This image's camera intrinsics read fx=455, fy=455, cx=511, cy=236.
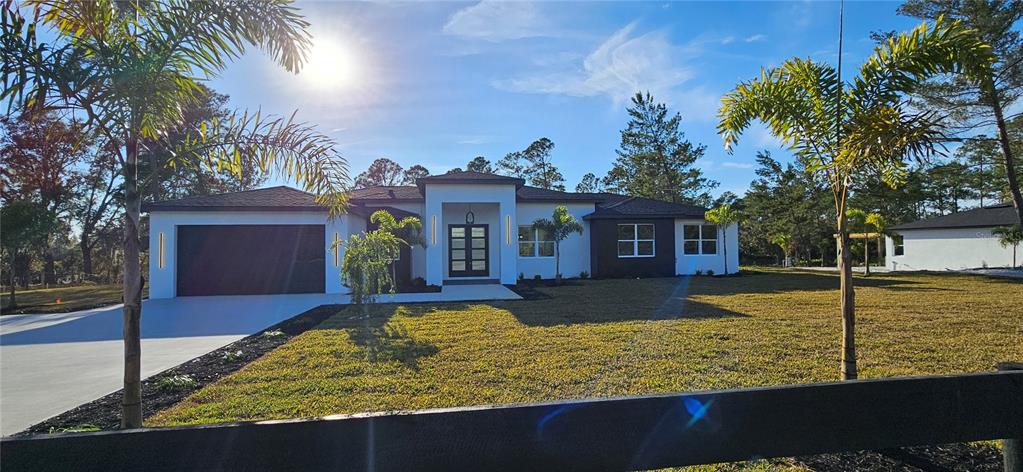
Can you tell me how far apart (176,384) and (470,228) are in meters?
12.5

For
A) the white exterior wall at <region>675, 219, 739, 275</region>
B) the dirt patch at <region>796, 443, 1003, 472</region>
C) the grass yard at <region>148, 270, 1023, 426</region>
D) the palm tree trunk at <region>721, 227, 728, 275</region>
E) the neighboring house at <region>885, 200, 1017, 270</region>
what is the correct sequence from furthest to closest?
the neighboring house at <region>885, 200, 1017, 270</region>
the palm tree trunk at <region>721, 227, 728, 275</region>
the white exterior wall at <region>675, 219, 739, 275</region>
the grass yard at <region>148, 270, 1023, 426</region>
the dirt patch at <region>796, 443, 1003, 472</region>

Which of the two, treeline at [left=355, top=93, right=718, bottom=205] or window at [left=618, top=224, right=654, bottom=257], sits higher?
treeline at [left=355, top=93, right=718, bottom=205]

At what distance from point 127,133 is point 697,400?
11.2 ft

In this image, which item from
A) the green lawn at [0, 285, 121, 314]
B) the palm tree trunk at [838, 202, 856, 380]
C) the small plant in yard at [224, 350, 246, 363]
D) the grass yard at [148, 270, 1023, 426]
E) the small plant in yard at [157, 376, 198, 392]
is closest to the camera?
the palm tree trunk at [838, 202, 856, 380]

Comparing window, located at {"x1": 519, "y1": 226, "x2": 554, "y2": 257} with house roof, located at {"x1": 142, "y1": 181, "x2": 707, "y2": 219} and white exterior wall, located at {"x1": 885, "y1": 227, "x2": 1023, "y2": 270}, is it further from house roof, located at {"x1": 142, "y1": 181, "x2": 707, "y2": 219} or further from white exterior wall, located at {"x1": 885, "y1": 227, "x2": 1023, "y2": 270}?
white exterior wall, located at {"x1": 885, "y1": 227, "x2": 1023, "y2": 270}

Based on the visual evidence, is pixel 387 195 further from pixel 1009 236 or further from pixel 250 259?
pixel 1009 236

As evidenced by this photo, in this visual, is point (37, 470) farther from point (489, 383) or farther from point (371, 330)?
point (371, 330)

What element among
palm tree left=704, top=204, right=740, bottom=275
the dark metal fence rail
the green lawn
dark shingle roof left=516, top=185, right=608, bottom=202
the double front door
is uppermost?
dark shingle roof left=516, top=185, right=608, bottom=202

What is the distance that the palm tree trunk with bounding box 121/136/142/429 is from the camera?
2643mm

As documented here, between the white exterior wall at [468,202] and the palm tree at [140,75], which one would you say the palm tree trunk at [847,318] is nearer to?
the palm tree at [140,75]

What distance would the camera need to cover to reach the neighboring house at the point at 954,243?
21.9 meters

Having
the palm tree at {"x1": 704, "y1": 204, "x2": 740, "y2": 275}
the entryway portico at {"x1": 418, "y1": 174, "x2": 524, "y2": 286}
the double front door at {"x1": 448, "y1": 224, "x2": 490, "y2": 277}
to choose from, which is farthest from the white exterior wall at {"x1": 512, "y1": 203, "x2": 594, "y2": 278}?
the palm tree at {"x1": 704, "y1": 204, "x2": 740, "y2": 275}

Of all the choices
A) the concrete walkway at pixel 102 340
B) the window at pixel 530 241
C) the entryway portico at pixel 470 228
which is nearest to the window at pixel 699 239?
the window at pixel 530 241

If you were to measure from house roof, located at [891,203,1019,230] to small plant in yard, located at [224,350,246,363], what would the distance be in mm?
A: 30343
